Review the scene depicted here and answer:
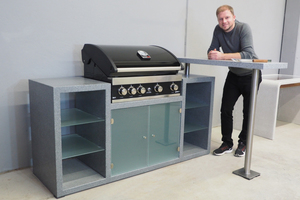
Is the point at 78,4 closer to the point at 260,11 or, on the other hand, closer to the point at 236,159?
the point at 236,159

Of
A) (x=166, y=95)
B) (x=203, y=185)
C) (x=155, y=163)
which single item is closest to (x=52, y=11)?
(x=166, y=95)

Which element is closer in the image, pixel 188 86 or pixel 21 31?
pixel 21 31

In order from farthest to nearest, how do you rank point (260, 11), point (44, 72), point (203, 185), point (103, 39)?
point (260, 11) < point (103, 39) < point (44, 72) < point (203, 185)

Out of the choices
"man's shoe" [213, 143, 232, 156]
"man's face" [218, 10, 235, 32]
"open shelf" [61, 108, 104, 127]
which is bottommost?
"man's shoe" [213, 143, 232, 156]

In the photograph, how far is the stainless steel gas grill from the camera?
2.17m

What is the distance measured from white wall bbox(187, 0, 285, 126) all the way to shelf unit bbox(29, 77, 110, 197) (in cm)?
155

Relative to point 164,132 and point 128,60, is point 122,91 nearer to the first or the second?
point 128,60

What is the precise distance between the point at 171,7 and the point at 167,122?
1.32 meters

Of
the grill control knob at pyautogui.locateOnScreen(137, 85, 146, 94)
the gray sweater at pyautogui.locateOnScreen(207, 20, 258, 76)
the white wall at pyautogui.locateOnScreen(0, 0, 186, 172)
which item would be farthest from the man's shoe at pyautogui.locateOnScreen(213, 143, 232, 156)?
the white wall at pyautogui.locateOnScreen(0, 0, 186, 172)

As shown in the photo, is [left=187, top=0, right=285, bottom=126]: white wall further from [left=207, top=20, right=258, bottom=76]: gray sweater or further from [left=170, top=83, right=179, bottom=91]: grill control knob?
[left=170, top=83, right=179, bottom=91]: grill control knob

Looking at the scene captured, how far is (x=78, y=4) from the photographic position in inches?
99.1

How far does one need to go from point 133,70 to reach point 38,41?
0.82 meters

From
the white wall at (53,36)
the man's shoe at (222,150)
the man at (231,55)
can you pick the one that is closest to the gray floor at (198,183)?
the man's shoe at (222,150)

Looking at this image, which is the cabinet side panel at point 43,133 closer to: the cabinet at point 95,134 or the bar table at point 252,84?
the cabinet at point 95,134
